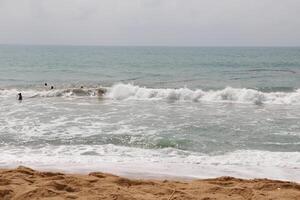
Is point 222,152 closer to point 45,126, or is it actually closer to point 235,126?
point 235,126

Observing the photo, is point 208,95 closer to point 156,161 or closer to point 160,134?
Answer: point 160,134

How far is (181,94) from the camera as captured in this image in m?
27.7

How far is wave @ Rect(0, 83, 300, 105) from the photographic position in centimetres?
2648

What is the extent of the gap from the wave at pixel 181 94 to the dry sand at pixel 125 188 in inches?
715

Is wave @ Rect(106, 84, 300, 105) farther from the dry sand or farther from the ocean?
the dry sand

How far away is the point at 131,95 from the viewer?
94.1 feet

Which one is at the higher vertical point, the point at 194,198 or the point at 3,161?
the point at 194,198

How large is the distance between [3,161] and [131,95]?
17967mm

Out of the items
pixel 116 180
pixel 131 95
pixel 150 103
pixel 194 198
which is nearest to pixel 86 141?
pixel 116 180

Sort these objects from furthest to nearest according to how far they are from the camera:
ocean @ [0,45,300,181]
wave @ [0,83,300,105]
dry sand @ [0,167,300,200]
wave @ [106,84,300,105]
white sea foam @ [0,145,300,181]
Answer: wave @ [0,83,300,105]
wave @ [106,84,300,105]
ocean @ [0,45,300,181]
white sea foam @ [0,145,300,181]
dry sand @ [0,167,300,200]

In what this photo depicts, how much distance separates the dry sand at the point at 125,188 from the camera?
7.03 metres

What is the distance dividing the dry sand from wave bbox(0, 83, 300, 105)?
59.6 ft

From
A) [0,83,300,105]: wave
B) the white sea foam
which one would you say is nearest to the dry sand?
the white sea foam

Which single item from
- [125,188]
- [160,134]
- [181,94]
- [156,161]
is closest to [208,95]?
[181,94]
